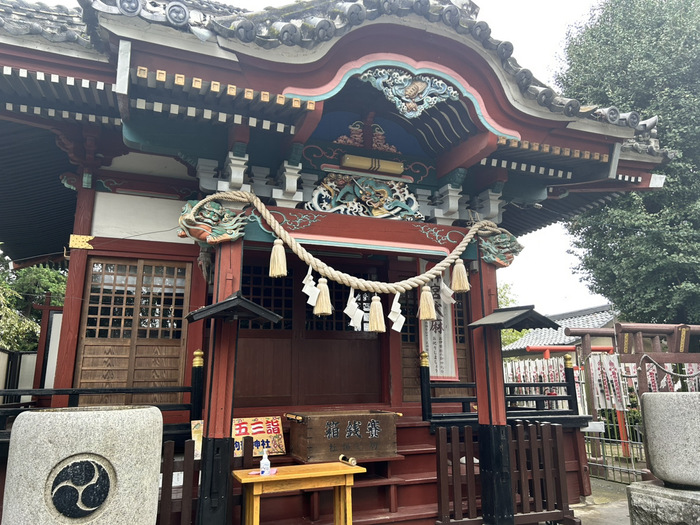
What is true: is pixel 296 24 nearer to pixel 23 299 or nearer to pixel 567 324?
pixel 23 299

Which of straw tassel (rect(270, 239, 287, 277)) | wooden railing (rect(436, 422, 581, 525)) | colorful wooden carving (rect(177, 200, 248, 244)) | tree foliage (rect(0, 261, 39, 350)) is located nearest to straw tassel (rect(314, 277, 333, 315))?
straw tassel (rect(270, 239, 287, 277))

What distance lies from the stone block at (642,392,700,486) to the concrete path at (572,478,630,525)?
9.41ft

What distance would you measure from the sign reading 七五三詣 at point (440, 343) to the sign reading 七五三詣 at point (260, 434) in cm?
317

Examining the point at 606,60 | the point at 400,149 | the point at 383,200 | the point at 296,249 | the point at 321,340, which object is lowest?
the point at 321,340

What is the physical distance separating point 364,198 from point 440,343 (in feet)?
10.9

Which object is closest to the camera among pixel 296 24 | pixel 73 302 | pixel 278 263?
pixel 278 263

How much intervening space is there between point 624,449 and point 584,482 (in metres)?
3.61

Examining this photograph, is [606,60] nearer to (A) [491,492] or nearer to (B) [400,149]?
(B) [400,149]

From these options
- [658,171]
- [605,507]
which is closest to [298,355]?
[605,507]

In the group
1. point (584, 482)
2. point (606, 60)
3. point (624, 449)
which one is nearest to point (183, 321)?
point (584, 482)

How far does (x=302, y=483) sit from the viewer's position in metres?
4.55

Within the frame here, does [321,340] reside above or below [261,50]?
below

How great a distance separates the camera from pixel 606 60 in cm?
1650

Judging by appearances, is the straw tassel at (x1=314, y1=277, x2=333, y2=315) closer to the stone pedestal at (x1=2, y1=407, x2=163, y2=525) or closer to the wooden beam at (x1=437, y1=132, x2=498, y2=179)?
the stone pedestal at (x1=2, y1=407, x2=163, y2=525)
